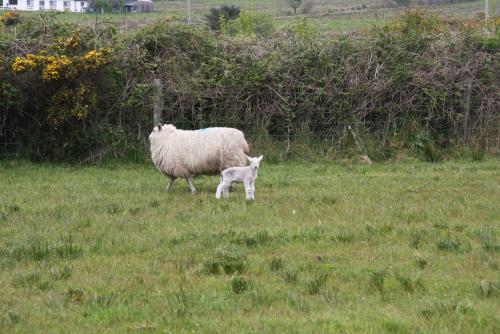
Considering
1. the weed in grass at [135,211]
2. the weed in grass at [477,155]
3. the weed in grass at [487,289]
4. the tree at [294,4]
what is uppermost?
the tree at [294,4]

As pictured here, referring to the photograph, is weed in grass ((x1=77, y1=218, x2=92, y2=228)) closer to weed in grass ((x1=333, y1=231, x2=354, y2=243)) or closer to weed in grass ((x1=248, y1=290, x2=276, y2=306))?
weed in grass ((x1=333, y1=231, x2=354, y2=243))

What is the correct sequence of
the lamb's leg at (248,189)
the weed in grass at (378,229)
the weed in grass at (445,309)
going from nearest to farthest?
the weed in grass at (445,309), the weed in grass at (378,229), the lamb's leg at (248,189)

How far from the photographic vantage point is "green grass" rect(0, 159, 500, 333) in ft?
19.5

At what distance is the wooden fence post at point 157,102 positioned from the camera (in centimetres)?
1717

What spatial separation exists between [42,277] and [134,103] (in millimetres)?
10327

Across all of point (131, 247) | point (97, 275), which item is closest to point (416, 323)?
point (97, 275)

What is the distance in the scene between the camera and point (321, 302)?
6.35 m

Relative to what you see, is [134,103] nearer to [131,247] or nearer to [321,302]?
[131,247]

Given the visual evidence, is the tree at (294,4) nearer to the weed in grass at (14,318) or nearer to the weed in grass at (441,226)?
the weed in grass at (441,226)

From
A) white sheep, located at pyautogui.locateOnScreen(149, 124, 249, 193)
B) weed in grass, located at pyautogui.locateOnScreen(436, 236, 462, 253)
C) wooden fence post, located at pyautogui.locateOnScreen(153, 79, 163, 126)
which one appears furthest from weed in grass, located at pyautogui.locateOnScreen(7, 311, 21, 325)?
wooden fence post, located at pyautogui.locateOnScreen(153, 79, 163, 126)

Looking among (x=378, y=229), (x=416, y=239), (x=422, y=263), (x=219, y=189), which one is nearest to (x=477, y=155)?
(x=219, y=189)

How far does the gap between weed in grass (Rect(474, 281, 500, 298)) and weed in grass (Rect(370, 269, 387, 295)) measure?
31.5 inches

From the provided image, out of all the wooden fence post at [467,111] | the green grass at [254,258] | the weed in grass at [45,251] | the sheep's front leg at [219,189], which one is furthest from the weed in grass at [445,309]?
the wooden fence post at [467,111]

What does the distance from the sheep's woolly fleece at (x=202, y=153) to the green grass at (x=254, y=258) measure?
0.46 meters
